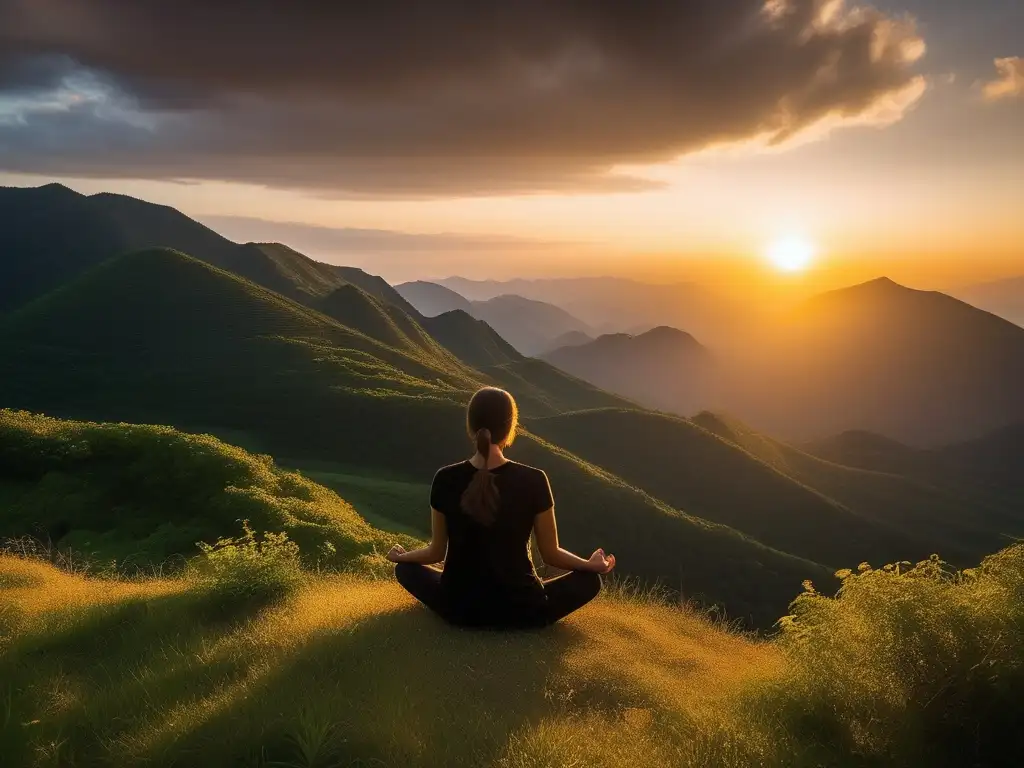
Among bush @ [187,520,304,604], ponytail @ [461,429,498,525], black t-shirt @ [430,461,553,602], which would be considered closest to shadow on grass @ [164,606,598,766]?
black t-shirt @ [430,461,553,602]

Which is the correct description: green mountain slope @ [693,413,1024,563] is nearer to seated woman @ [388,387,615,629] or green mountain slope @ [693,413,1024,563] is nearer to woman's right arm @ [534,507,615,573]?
woman's right arm @ [534,507,615,573]

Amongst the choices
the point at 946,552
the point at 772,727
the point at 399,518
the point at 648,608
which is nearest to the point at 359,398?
the point at 399,518

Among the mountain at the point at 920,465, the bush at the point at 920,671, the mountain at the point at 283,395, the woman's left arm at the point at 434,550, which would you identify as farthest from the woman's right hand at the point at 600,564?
the mountain at the point at 920,465

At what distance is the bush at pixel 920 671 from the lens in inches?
210

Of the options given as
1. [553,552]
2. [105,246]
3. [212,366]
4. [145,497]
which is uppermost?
[105,246]

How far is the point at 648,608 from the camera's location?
9938 mm

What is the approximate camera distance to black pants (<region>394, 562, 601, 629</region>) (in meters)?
7.07

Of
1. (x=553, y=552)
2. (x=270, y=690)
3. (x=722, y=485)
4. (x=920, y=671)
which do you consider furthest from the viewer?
(x=722, y=485)

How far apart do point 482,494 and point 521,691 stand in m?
1.88

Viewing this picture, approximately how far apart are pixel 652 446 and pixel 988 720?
9026cm

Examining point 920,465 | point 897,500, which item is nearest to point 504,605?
point 897,500

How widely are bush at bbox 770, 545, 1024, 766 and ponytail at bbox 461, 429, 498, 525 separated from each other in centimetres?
324

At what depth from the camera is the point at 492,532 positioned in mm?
6832

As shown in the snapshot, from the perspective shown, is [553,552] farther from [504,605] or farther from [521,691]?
[521,691]
